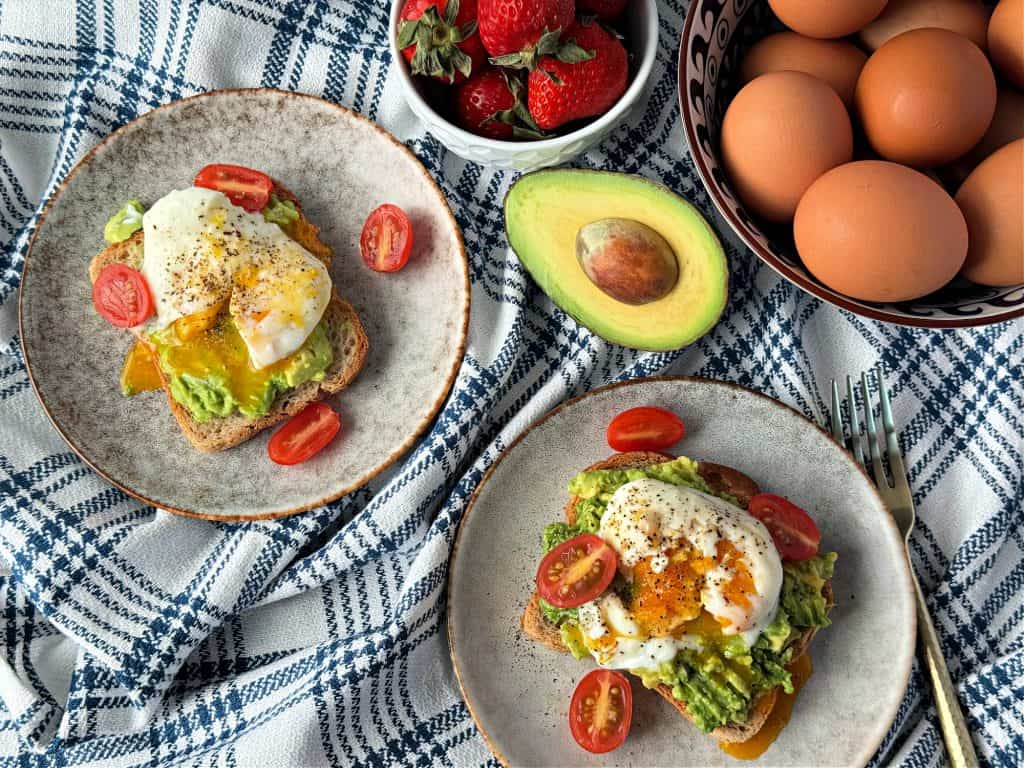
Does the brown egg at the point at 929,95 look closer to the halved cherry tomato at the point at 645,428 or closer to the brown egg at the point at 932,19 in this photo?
the brown egg at the point at 932,19

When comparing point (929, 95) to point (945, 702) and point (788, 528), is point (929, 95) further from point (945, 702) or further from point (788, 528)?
point (945, 702)

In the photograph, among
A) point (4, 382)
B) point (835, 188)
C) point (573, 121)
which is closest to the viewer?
point (835, 188)

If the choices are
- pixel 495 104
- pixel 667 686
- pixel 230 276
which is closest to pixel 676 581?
pixel 667 686

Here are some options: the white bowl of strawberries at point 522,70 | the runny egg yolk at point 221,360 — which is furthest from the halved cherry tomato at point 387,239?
the runny egg yolk at point 221,360

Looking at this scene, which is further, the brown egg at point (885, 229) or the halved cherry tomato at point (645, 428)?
the halved cherry tomato at point (645, 428)

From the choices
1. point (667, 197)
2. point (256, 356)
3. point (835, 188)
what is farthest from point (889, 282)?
point (256, 356)

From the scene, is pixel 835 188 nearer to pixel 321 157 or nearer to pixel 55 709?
pixel 321 157
